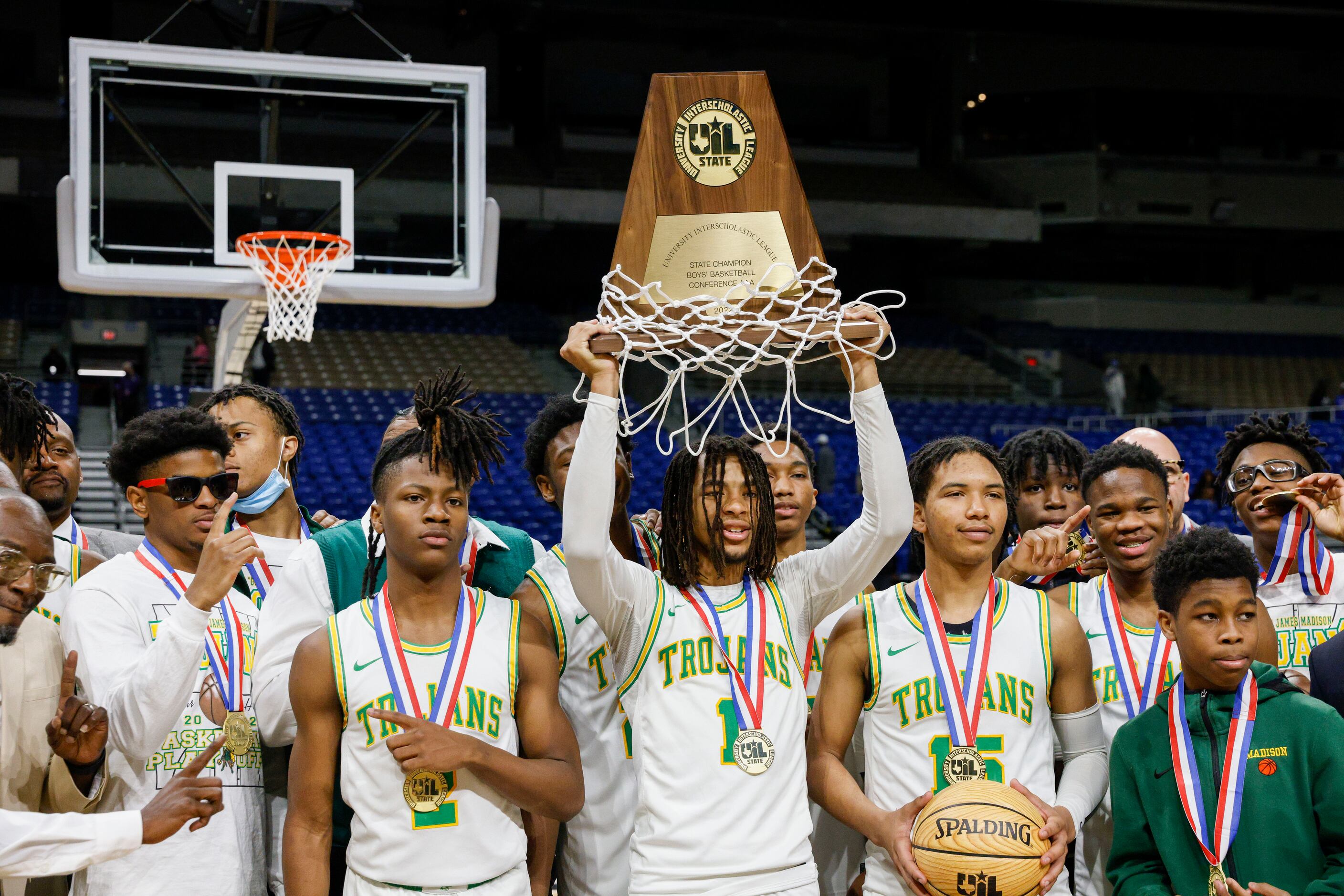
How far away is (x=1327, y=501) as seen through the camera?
409 cm

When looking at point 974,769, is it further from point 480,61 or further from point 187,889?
point 480,61

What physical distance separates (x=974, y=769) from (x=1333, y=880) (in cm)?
84

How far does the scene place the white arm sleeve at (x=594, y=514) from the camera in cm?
310

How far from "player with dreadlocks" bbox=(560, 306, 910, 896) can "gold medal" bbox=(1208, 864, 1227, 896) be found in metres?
0.94

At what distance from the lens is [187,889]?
126 inches

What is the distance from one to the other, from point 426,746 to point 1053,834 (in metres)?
1.47

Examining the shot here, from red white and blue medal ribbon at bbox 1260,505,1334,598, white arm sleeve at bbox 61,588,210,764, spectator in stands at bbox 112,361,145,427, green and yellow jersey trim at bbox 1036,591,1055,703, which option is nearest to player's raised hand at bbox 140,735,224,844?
white arm sleeve at bbox 61,588,210,764

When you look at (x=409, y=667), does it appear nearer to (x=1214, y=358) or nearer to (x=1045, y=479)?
(x=1045, y=479)

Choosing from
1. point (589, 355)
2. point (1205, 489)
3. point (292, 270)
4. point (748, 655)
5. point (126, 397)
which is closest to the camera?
point (589, 355)

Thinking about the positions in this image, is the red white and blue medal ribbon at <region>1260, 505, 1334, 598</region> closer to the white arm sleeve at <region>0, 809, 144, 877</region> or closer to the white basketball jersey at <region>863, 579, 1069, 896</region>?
the white basketball jersey at <region>863, 579, 1069, 896</region>

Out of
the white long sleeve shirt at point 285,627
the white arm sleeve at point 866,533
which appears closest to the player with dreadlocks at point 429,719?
the white long sleeve shirt at point 285,627

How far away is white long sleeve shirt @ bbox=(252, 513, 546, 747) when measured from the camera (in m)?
3.29

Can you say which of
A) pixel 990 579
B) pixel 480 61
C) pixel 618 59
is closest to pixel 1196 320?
pixel 618 59

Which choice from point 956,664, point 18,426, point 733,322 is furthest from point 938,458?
point 18,426
